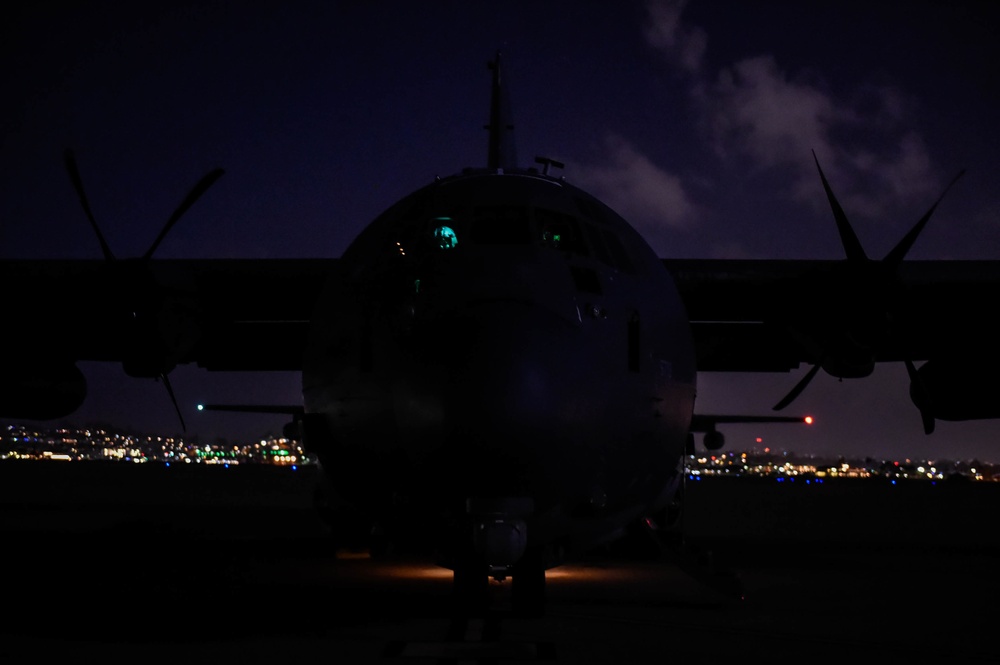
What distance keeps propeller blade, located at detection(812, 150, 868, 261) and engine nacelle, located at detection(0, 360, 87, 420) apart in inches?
448

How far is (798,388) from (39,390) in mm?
11002

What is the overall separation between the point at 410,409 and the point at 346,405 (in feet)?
2.50

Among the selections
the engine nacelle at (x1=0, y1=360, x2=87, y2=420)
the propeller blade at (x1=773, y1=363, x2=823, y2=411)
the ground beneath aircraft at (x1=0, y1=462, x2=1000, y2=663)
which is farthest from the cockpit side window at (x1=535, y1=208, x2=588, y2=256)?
the engine nacelle at (x1=0, y1=360, x2=87, y2=420)

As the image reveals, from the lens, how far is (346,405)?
6.95 m

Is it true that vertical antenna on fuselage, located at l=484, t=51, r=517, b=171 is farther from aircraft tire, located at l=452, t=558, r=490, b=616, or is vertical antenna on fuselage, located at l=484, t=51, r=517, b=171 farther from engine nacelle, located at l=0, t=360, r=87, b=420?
engine nacelle, located at l=0, t=360, r=87, b=420

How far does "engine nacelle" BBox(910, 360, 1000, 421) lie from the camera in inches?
552

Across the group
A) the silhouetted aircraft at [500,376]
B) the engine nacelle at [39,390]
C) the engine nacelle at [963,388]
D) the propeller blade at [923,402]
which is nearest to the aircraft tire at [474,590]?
the silhouetted aircraft at [500,376]

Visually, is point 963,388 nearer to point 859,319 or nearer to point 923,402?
point 923,402

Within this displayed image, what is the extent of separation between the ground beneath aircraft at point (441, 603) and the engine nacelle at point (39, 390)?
2.04 meters

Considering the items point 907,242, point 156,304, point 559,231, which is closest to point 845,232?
point 907,242

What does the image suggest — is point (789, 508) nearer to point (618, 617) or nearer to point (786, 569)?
point (786, 569)

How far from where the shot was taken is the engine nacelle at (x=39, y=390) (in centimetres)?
1507

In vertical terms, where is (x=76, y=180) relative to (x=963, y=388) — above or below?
above

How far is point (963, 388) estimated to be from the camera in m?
14.2
